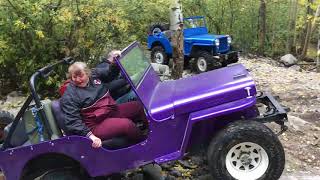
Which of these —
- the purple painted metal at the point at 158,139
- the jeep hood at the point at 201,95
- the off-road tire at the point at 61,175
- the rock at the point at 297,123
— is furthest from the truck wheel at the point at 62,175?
the rock at the point at 297,123

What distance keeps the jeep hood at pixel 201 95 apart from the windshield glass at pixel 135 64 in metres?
0.30

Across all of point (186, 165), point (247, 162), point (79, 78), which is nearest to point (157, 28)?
point (186, 165)

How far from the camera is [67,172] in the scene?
15.5 feet

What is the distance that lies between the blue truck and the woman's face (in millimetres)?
8612

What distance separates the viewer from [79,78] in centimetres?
470

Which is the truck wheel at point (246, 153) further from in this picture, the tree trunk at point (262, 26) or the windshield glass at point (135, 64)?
the tree trunk at point (262, 26)

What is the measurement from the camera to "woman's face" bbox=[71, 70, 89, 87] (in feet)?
15.4

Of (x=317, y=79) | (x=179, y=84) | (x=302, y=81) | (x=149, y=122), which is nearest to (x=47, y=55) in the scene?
(x=179, y=84)

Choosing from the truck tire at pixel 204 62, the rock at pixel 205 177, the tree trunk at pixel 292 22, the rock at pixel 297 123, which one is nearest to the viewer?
the rock at pixel 205 177

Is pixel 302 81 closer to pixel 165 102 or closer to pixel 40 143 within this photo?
pixel 165 102

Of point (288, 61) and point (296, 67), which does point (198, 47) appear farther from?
point (288, 61)

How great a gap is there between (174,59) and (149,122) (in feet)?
15.2

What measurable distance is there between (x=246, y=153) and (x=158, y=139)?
3.07 feet

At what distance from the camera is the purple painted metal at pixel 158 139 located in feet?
14.7
